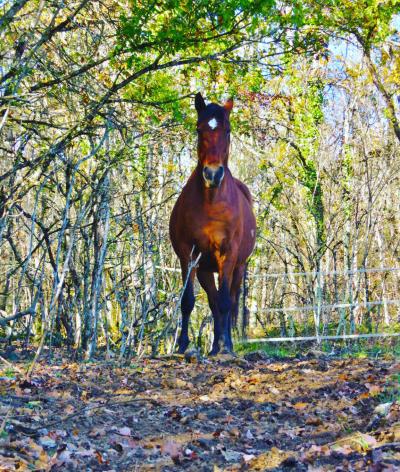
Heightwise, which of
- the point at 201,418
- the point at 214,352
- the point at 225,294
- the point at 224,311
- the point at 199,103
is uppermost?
the point at 199,103

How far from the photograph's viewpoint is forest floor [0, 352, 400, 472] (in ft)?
13.2

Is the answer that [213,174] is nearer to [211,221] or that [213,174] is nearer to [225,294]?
[211,221]

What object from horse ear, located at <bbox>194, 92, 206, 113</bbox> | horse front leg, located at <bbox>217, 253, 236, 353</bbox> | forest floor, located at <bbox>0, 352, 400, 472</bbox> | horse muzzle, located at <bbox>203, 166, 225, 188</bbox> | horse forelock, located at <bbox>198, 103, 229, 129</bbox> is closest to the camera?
forest floor, located at <bbox>0, 352, 400, 472</bbox>

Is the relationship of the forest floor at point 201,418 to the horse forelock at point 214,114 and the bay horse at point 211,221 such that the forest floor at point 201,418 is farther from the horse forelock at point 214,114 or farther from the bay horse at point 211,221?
the horse forelock at point 214,114

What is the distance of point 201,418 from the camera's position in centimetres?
527

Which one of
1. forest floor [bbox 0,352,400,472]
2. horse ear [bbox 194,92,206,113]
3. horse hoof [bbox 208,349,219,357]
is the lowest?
forest floor [bbox 0,352,400,472]

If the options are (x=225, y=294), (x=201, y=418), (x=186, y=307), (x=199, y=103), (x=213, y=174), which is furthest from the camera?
(x=186, y=307)

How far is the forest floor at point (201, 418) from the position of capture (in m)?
4.02

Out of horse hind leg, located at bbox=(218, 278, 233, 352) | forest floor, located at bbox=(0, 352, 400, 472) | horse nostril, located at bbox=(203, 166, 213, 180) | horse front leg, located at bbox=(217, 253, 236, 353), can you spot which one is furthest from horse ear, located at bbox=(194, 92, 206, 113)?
forest floor, located at bbox=(0, 352, 400, 472)

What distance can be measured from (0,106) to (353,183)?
1245cm

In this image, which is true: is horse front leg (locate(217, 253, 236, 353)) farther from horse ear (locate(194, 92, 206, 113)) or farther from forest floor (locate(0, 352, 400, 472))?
horse ear (locate(194, 92, 206, 113))

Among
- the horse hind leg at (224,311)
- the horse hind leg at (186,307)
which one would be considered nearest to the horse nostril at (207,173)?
the horse hind leg at (186,307)

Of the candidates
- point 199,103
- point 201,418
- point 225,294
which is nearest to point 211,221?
point 225,294

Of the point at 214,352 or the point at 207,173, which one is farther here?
the point at 214,352
